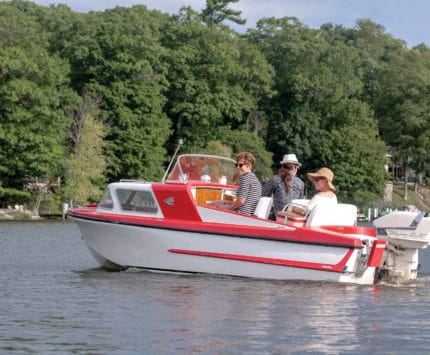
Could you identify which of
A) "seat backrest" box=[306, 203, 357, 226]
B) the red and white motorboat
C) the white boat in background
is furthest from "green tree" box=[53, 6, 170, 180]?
"seat backrest" box=[306, 203, 357, 226]

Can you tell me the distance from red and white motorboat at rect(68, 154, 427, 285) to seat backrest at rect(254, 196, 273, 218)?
19 mm

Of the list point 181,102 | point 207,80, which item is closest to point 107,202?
point 181,102

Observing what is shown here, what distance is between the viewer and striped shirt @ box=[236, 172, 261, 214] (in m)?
22.3

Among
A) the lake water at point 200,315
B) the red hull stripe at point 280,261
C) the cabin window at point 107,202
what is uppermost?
the cabin window at point 107,202

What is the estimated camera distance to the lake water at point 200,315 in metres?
14.6

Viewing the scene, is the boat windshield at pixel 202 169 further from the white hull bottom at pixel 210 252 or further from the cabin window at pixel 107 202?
the white hull bottom at pixel 210 252

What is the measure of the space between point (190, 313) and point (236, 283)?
13.6 feet

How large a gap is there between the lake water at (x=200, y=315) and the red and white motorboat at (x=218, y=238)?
0.95 ft

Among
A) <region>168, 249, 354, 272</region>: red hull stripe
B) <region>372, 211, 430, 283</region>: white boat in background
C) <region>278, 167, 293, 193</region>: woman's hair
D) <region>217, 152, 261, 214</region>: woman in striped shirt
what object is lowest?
<region>168, 249, 354, 272</region>: red hull stripe

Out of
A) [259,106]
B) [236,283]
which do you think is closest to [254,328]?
[236,283]

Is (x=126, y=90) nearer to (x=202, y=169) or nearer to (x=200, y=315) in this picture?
(x=202, y=169)

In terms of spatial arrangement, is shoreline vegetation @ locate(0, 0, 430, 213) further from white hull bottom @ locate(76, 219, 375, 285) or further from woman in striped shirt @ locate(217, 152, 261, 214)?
woman in striped shirt @ locate(217, 152, 261, 214)

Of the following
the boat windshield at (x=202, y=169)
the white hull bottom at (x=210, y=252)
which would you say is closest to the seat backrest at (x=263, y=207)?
the white hull bottom at (x=210, y=252)

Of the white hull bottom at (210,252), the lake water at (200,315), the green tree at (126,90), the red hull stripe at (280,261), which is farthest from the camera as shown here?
the green tree at (126,90)
